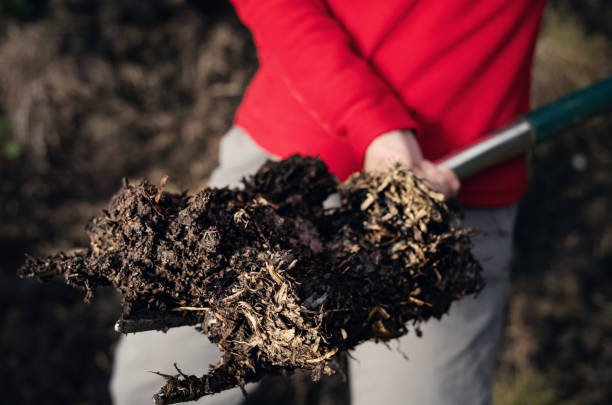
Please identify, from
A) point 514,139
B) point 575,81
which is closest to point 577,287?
point 575,81

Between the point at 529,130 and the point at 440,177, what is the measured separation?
358mm

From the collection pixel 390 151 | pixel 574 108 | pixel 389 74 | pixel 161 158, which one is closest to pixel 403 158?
pixel 390 151

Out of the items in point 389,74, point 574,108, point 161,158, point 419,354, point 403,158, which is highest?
point 161,158

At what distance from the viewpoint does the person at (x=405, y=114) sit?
3.25 ft

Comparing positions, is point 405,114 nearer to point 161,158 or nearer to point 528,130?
point 528,130

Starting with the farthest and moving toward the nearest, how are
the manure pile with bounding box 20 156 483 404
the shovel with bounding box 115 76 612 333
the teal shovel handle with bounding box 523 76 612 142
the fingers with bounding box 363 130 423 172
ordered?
the teal shovel handle with bounding box 523 76 612 142 → the shovel with bounding box 115 76 612 333 → the fingers with bounding box 363 130 423 172 → the manure pile with bounding box 20 156 483 404

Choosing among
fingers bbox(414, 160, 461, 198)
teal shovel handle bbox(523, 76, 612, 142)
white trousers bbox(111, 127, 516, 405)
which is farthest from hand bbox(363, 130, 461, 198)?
teal shovel handle bbox(523, 76, 612, 142)

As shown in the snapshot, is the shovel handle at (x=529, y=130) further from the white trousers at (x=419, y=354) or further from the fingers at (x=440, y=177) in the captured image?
the white trousers at (x=419, y=354)

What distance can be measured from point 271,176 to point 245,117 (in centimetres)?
39

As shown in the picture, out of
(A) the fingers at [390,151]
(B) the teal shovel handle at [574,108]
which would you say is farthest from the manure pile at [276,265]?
(B) the teal shovel handle at [574,108]

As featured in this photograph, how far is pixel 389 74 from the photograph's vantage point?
1.08 m

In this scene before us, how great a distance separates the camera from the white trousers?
1.09m

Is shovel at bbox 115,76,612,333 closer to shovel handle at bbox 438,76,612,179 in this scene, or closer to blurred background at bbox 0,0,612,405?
shovel handle at bbox 438,76,612,179

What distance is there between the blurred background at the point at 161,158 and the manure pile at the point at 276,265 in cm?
134
